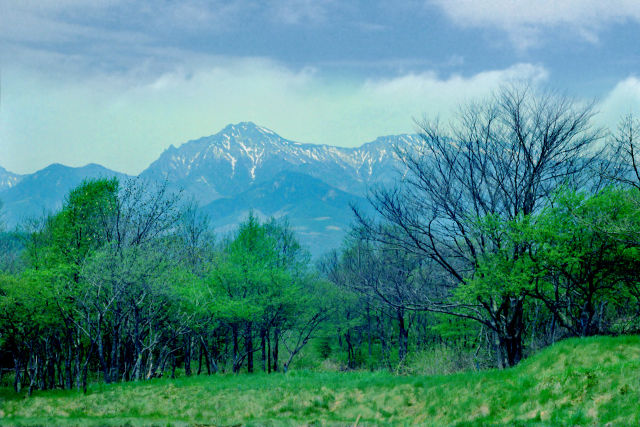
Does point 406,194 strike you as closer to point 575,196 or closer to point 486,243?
point 486,243

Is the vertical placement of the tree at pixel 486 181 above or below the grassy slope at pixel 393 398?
above

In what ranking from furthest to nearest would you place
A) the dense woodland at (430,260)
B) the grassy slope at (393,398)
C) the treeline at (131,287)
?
the treeline at (131,287) < the dense woodland at (430,260) < the grassy slope at (393,398)

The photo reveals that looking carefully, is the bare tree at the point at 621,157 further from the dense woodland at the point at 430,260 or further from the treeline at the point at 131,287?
the treeline at the point at 131,287

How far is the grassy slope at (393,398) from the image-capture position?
1161 cm

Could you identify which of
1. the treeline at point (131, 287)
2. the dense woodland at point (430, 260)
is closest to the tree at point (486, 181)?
the dense woodland at point (430, 260)

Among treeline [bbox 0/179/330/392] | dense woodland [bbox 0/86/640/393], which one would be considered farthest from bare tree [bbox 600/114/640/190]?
treeline [bbox 0/179/330/392]

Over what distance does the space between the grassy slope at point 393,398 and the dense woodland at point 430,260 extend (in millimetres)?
3350

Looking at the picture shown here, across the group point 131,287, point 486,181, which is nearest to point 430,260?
point 486,181

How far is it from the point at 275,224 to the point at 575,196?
110ft

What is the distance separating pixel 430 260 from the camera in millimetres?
27266

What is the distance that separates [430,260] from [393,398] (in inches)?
463

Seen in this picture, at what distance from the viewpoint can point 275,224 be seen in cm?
4794

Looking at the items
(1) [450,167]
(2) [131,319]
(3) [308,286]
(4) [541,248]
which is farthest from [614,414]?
(3) [308,286]

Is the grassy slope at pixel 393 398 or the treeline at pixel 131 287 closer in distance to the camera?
the grassy slope at pixel 393 398
